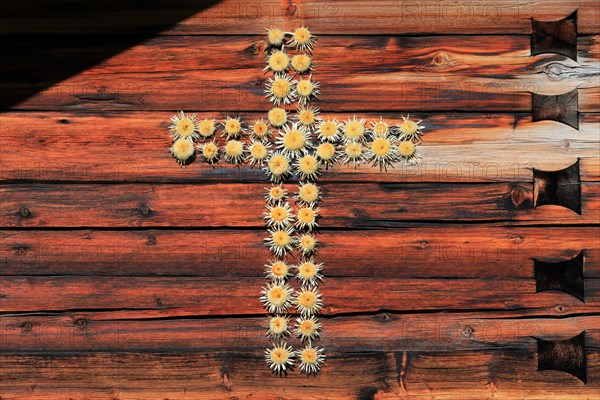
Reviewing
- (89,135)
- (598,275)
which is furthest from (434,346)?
(89,135)

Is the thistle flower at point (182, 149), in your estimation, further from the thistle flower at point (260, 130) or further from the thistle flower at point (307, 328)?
the thistle flower at point (307, 328)

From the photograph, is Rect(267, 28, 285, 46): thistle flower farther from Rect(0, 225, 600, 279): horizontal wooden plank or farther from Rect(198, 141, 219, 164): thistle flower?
Rect(0, 225, 600, 279): horizontal wooden plank

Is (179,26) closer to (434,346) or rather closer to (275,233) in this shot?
(275,233)

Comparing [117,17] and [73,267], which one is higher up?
[117,17]

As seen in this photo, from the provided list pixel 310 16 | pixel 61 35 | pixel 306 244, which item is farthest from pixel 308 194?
pixel 61 35

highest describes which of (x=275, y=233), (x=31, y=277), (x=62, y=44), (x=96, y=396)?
(x=62, y=44)

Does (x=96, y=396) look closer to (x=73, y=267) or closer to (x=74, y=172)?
(x=73, y=267)
